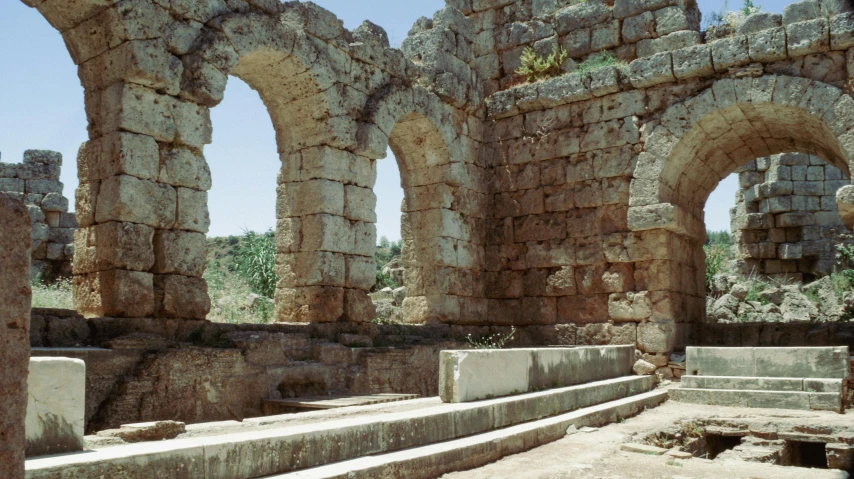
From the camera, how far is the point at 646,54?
1104 centimetres

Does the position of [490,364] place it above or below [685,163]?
below

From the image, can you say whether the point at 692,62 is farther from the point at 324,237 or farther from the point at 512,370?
the point at 512,370

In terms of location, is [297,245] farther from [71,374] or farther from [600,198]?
[71,374]

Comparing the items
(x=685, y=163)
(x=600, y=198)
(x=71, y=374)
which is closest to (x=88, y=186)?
(x=71, y=374)

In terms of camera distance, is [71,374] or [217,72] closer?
[71,374]

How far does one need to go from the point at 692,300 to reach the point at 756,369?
2.88 m

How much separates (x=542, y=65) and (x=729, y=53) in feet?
9.56

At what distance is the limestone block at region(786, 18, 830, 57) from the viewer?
366 inches

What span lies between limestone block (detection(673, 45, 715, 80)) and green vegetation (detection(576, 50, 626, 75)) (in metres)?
0.99

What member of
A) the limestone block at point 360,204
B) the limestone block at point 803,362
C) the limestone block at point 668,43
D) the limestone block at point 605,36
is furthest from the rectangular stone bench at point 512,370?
the limestone block at point 605,36

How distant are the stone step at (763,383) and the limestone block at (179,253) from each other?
587 cm

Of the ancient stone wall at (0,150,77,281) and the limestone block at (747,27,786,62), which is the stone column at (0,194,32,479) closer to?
the limestone block at (747,27,786,62)

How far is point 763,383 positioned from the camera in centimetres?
835

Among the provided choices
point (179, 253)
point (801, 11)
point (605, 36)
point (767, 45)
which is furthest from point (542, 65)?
point (179, 253)
